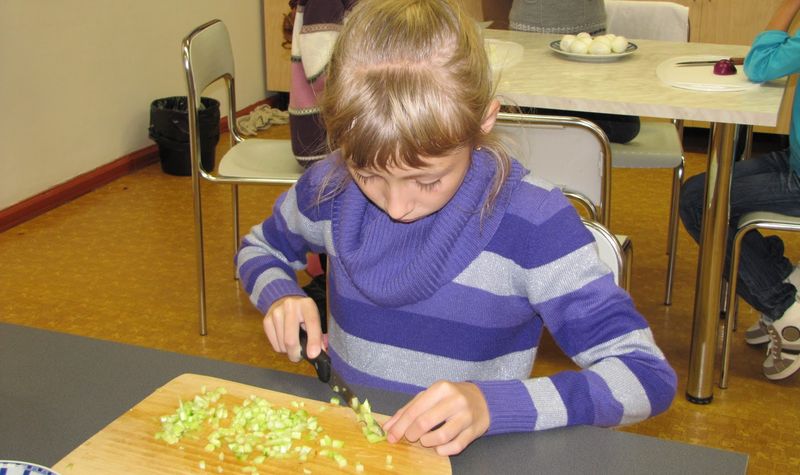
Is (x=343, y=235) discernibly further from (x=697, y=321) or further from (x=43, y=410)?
(x=697, y=321)

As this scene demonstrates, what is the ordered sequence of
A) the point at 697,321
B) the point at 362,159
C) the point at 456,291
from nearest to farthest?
the point at 362,159
the point at 456,291
the point at 697,321

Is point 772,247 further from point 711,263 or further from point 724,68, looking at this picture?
point 724,68

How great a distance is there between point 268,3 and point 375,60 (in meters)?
3.76

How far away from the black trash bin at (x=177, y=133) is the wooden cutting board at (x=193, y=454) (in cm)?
291

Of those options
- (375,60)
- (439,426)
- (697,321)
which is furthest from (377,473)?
(697,321)

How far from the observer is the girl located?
963 millimetres

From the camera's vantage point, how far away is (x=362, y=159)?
992mm

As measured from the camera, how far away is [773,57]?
2.02 metres

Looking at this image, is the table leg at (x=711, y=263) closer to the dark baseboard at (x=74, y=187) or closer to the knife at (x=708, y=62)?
the knife at (x=708, y=62)

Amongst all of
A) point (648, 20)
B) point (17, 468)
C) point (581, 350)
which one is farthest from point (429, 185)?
point (648, 20)

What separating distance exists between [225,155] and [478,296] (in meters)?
1.57

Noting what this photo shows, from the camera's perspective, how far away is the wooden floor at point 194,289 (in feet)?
7.12

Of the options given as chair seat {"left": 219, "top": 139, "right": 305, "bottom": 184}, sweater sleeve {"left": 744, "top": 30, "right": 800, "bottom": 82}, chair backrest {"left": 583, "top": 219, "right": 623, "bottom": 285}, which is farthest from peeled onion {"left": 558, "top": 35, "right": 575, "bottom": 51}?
chair backrest {"left": 583, "top": 219, "right": 623, "bottom": 285}

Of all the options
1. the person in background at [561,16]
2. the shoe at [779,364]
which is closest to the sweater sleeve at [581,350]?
the shoe at [779,364]
